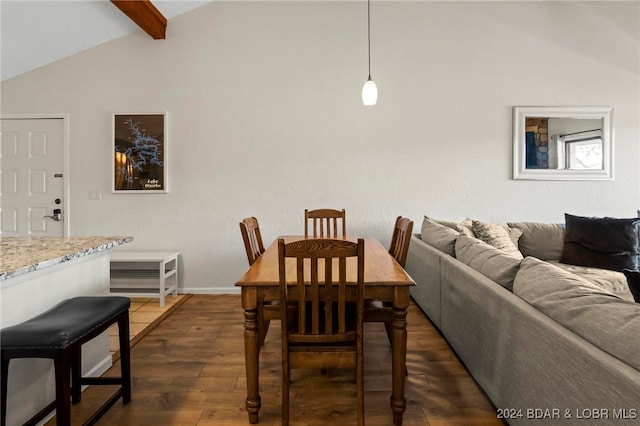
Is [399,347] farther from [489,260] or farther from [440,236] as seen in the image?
[440,236]

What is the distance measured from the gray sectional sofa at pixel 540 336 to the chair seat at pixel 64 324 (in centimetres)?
179

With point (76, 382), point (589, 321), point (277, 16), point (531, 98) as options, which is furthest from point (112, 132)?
point (531, 98)

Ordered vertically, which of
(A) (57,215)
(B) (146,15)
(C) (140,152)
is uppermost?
(B) (146,15)

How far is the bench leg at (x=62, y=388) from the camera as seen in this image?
1211 mm

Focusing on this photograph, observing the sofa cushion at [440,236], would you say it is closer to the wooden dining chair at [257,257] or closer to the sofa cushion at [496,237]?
the sofa cushion at [496,237]

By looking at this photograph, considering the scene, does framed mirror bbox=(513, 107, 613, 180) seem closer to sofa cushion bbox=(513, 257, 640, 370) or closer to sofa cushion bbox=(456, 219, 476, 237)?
sofa cushion bbox=(456, 219, 476, 237)

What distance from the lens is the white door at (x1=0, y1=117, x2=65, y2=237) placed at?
357cm

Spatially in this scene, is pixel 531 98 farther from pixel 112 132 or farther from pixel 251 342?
pixel 112 132

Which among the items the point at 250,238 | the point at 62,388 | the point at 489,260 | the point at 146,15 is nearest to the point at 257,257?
the point at 250,238

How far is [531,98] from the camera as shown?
142 inches

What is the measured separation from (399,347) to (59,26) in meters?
4.09

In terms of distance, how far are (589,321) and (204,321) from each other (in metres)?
2.64

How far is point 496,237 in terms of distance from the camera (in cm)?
298

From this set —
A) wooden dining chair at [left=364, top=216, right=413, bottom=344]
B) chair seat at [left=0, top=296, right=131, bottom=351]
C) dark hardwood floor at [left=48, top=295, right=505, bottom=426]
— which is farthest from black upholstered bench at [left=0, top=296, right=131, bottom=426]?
wooden dining chair at [left=364, top=216, right=413, bottom=344]
